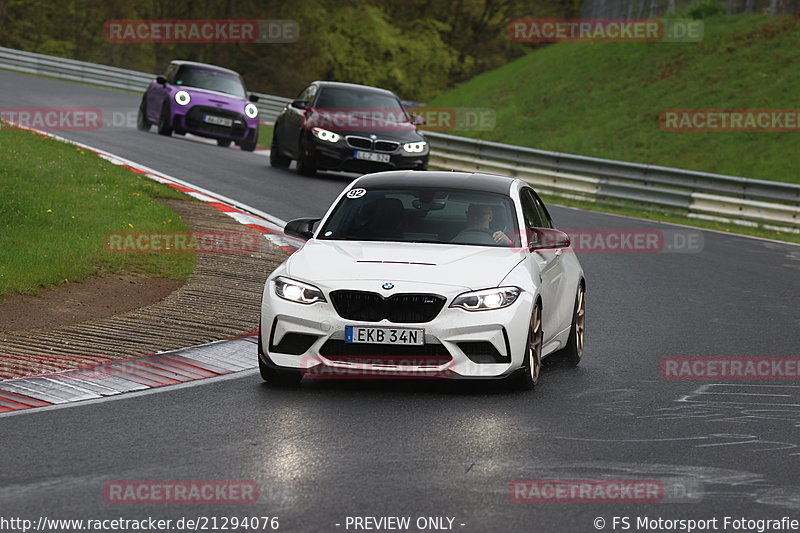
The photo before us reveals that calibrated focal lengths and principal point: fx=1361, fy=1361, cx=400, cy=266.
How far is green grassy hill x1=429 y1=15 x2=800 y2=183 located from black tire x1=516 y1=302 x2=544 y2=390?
72.0 ft

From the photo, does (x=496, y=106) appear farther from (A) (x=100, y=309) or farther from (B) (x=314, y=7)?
(A) (x=100, y=309)

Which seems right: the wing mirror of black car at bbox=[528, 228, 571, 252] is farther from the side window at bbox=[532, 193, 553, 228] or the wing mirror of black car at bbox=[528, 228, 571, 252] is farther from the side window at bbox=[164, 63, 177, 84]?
the side window at bbox=[164, 63, 177, 84]

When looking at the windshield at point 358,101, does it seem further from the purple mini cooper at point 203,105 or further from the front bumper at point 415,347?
the front bumper at point 415,347

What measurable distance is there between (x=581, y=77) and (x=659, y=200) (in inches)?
648

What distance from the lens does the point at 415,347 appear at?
8680mm

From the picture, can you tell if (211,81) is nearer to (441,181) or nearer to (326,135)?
(326,135)

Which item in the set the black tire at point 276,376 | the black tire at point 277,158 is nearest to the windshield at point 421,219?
the black tire at point 276,376

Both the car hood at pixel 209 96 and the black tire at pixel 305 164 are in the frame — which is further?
the car hood at pixel 209 96

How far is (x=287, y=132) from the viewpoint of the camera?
25.6m

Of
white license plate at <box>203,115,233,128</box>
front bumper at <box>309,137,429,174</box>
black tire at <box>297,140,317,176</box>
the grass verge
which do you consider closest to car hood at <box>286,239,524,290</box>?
the grass verge

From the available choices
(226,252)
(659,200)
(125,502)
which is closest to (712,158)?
(659,200)

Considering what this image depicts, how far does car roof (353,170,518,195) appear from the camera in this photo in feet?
33.4

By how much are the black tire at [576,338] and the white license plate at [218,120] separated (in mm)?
18650

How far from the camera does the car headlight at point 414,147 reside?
24188mm
